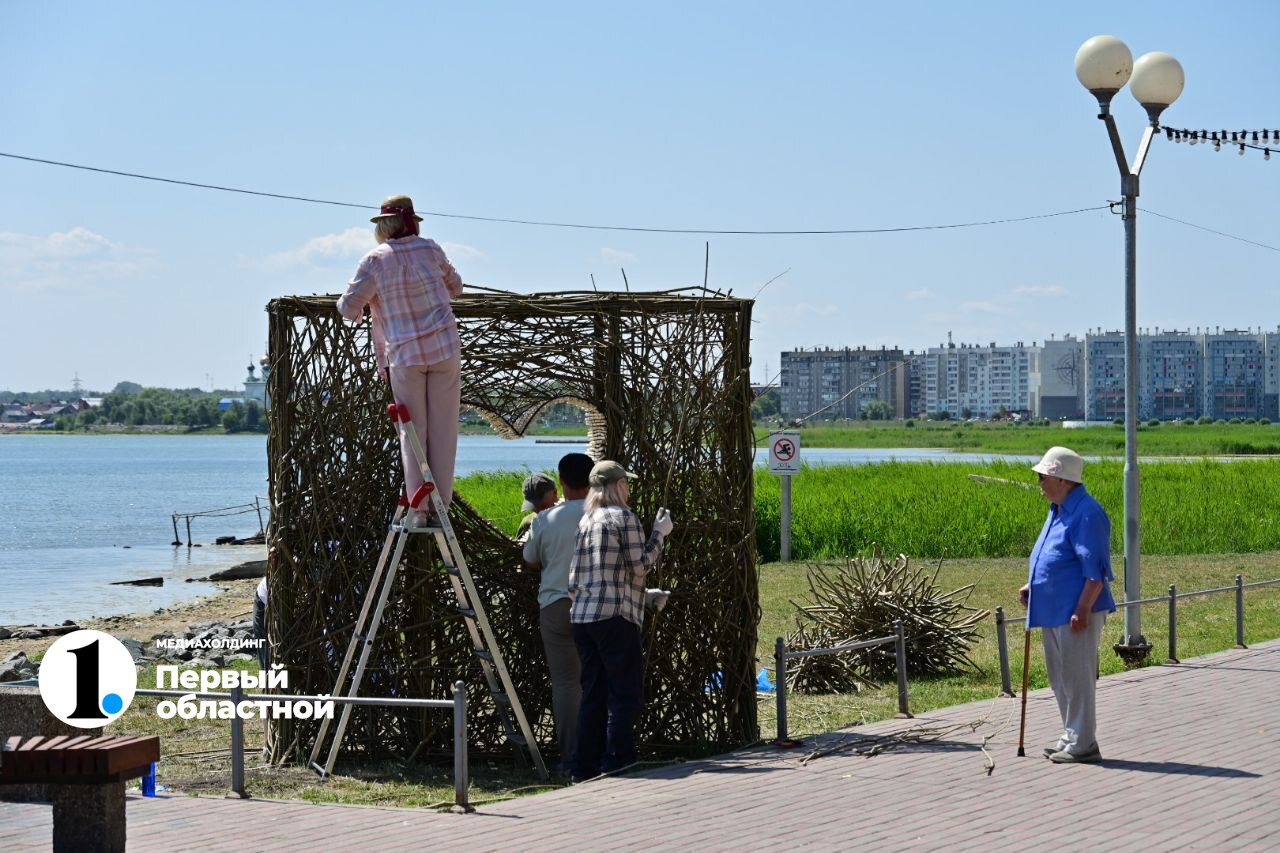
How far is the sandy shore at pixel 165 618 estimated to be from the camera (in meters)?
21.1

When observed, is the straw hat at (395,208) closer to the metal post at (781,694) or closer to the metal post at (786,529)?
the metal post at (781,694)

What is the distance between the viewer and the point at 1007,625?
48.8ft

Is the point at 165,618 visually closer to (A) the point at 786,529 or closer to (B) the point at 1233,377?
(A) the point at 786,529

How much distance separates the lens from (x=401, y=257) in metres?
8.09

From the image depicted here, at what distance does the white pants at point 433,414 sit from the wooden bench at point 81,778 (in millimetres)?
2719

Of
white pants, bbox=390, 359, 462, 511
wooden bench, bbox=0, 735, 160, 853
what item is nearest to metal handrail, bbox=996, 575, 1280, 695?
white pants, bbox=390, 359, 462, 511

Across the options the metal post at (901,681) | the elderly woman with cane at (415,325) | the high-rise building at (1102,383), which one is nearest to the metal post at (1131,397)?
the metal post at (901,681)

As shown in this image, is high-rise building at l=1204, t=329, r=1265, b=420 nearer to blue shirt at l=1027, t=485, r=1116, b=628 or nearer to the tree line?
the tree line

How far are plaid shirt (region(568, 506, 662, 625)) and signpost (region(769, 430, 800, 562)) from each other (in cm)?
1596

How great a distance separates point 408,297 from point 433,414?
683 millimetres

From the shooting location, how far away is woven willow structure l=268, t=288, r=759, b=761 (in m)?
8.81

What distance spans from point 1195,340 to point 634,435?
206 metres

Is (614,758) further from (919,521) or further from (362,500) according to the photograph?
(919,521)

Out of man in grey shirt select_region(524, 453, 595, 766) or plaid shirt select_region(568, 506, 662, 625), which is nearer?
plaid shirt select_region(568, 506, 662, 625)
